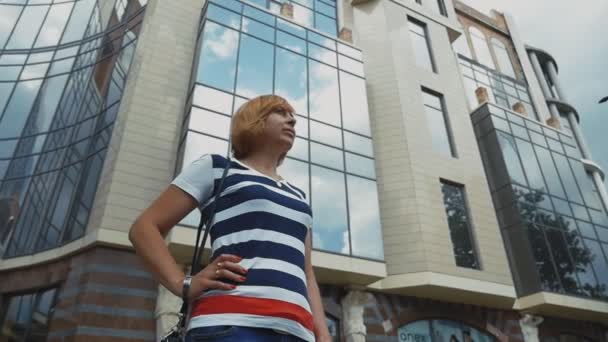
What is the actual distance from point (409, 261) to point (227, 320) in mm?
11781

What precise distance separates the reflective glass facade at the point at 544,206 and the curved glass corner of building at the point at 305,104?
590 centimetres

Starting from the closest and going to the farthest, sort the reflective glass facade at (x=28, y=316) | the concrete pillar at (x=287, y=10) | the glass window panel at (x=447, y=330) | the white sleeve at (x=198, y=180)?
the white sleeve at (x=198, y=180) < the reflective glass facade at (x=28, y=316) < the glass window panel at (x=447, y=330) < the concrete pillar at (x=287, y=10)

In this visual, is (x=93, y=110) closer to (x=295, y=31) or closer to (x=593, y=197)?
(x=295, y=31)

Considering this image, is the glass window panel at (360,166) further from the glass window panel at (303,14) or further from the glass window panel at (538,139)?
the glass window panel at (538,139)

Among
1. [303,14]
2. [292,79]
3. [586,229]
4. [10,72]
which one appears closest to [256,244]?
[292,79]

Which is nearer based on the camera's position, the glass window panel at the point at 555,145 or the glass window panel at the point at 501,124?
the glass window panel at the point at 501,124

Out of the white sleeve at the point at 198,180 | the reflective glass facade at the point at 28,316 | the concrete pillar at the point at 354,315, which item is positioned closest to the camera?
the white sleeve at the point at 198,180

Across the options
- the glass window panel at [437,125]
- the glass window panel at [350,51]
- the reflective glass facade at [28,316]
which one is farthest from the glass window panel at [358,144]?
the reflective glass facade at [28,316]

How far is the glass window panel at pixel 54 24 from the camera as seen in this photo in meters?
15.9

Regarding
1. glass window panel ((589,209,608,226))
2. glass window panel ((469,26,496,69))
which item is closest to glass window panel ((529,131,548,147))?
glass window panel ((589,209,608,226))

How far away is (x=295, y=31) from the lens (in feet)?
48.1

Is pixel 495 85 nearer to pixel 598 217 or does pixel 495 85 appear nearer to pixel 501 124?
pixel 501 124

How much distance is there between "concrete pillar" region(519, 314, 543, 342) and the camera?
13.6 meters

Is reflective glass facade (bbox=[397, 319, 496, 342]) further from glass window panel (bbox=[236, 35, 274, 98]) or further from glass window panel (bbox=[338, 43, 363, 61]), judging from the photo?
glass window panel (bbox=[338, 43, 363, 61])
